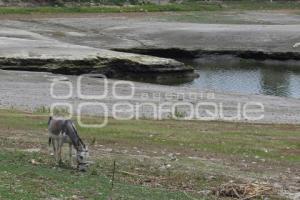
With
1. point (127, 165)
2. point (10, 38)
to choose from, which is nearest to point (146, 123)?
point (127, 165)

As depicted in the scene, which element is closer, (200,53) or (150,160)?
(150,160)

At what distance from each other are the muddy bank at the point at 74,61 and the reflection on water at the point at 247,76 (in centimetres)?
247

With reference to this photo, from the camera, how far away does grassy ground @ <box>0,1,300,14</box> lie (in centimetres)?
6781

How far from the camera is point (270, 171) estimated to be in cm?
1733

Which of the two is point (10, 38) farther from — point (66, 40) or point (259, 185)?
point (259, 185)

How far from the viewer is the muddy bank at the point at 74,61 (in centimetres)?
4094

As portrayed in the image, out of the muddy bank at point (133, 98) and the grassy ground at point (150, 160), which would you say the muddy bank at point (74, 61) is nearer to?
the muddy bank at point (133, 98)

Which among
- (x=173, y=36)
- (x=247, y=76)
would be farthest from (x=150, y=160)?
(x=173, y=36)

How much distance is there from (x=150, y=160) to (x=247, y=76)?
29139 mm

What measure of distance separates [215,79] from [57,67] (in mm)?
10355

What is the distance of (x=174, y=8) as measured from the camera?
7256cm

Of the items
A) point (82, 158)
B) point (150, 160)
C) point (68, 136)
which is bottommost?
point (150, 160)

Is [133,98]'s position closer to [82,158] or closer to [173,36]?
[82,158]

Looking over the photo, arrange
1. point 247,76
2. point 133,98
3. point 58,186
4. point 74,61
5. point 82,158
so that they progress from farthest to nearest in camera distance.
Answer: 1. point 247,76
2. point 74,61
3. point 133,98
4. point 82,158
5. point 58,186
